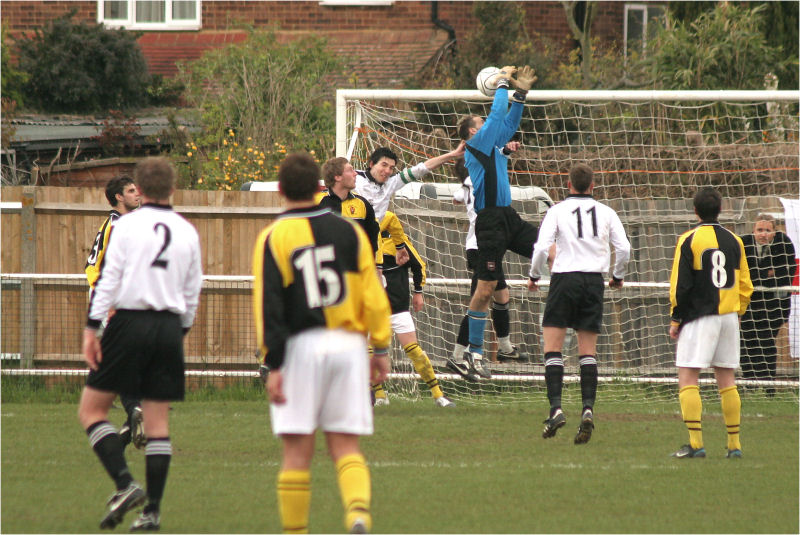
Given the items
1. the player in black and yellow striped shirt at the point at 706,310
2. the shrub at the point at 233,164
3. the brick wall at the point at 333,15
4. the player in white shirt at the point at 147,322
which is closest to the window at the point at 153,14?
the brick wall at the point at 333,15

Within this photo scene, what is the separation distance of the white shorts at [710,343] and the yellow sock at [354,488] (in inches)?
157

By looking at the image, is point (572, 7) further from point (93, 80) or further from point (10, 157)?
point (10, 157)

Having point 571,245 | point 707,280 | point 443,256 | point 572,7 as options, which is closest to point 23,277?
point 443,256

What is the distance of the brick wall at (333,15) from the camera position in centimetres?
2256

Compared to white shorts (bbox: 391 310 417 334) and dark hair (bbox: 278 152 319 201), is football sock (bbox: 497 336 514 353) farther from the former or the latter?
dark hair (bbox: 278 152 319 201)

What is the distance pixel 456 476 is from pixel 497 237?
9.79 ft

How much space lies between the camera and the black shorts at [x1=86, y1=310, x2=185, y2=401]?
5668 mm

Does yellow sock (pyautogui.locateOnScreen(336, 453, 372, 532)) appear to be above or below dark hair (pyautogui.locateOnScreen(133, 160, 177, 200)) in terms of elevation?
below

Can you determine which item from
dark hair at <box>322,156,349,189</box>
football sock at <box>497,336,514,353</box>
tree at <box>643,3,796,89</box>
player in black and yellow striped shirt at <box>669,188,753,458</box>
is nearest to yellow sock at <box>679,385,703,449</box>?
player in black and yellow striped shirt at <box>669,188,753,458</box>

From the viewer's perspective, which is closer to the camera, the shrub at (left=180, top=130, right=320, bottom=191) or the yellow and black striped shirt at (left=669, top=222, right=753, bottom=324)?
the yellow and black striped shirt at (left=669, top=222, right=753, bottom=324)

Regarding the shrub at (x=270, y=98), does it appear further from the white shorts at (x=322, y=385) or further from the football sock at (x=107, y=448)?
the white shorts at (x=322, y=385)

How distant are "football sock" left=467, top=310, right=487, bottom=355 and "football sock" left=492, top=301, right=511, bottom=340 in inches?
4.5

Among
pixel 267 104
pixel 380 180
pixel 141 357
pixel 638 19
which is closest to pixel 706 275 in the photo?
pixel 380 180

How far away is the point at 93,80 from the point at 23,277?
10.5 metres
